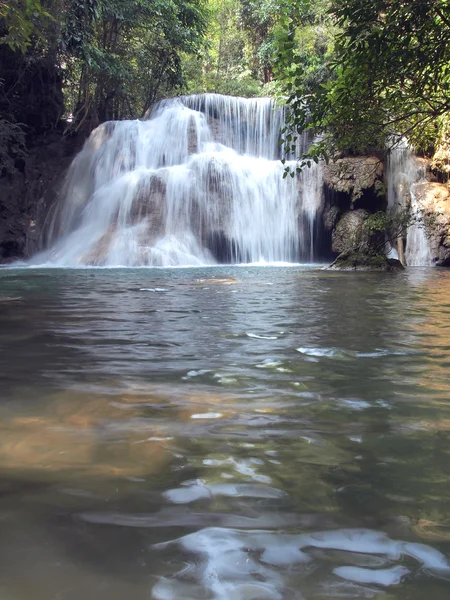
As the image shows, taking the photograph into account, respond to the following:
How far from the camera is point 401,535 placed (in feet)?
4.44

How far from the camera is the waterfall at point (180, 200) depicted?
17.5 m

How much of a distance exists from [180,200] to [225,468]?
56.0 feet

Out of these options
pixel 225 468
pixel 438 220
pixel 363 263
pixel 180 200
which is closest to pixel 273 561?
pixel 225 468

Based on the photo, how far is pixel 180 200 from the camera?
18312 millimetres

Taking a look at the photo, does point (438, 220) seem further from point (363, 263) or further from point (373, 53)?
point (373, 53)

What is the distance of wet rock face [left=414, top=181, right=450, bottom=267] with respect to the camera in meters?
16.2

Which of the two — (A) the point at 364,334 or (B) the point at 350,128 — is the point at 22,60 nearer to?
(B) the point at 350,128

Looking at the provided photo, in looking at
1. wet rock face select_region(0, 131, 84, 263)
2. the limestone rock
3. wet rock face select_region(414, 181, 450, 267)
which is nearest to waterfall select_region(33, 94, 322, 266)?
wet rock face select_region(0, 131, 84, 263)

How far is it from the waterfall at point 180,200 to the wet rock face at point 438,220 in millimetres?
3674

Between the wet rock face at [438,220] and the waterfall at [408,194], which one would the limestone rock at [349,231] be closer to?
the waterfall at [408,194]

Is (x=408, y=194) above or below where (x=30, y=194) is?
below

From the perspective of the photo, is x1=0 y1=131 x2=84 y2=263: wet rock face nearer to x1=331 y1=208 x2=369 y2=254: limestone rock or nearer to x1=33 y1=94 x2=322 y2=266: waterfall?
x1=33 y1=94 x2=322 y2=266: waterfall

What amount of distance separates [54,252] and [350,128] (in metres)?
13.7

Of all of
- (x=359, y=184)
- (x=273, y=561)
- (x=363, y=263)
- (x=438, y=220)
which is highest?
(x=359, y=184)
